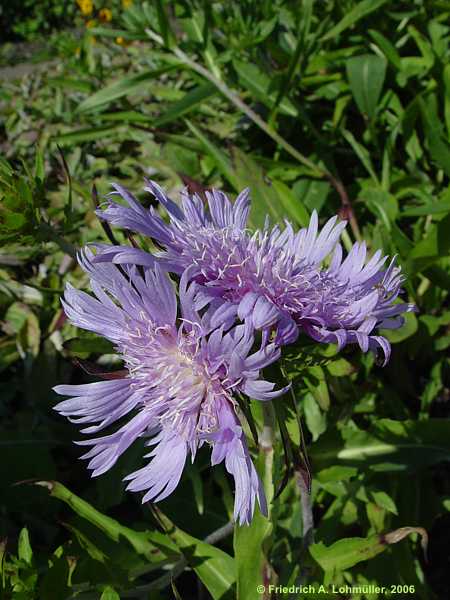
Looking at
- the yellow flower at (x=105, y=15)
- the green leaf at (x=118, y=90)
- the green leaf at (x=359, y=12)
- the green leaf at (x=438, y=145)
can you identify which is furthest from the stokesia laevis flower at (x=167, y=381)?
the yellow flower at (x=105, y=15)

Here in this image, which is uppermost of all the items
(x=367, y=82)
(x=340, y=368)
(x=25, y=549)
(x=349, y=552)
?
(x=367, y=82)

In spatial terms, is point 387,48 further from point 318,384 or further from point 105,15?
point 105,15

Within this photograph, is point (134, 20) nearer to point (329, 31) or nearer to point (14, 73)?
point (329, 31)

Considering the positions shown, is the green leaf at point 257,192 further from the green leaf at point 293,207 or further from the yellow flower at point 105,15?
the yellow flower at point 105,15

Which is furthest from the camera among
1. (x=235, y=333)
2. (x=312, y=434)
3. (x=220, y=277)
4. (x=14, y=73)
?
(x=14, y=73)

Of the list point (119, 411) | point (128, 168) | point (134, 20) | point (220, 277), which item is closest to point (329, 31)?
point (134, 20)

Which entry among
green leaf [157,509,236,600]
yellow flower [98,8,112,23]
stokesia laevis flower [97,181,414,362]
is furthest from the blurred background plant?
yellow flower [98,8,112,23]

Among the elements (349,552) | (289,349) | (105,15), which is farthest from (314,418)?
(105,15)
